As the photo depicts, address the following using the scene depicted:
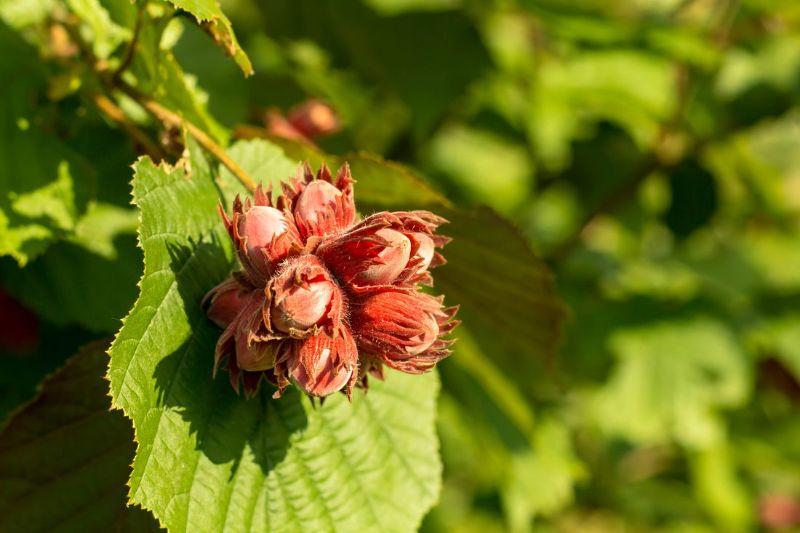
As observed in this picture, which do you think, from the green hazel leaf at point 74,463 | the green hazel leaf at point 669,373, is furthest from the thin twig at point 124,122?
the green hazel leaf at point 669,373

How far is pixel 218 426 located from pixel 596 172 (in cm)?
293

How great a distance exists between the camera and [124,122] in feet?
6.07

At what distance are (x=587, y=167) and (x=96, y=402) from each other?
2906mm

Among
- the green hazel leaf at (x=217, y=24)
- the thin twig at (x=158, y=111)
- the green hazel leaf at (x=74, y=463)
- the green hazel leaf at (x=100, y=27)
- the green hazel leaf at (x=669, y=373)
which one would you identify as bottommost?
the green hazel leaf at (x=669, y=373)

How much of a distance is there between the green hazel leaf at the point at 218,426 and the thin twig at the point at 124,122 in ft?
0.56

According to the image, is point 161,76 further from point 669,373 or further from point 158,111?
point 669,373

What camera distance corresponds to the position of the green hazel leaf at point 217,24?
1455mm

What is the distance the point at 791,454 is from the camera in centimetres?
529

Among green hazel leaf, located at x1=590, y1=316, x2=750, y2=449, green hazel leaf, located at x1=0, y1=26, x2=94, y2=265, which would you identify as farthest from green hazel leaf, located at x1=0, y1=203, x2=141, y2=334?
green hazel leaf, located at x1=590, y1=316, x2=750, y2=449

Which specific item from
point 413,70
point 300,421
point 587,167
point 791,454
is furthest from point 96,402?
point 791,454

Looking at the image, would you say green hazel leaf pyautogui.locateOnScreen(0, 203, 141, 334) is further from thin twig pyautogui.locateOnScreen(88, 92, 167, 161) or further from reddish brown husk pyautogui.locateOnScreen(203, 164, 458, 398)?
reddish brown husk pyautogui.locateOnScreen(203, 164, 458, 398)

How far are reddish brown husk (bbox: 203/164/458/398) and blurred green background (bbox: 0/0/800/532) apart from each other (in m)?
1.09

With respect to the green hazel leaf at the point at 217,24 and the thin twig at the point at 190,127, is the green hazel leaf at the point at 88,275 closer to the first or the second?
the thin twig at the point at 190,127

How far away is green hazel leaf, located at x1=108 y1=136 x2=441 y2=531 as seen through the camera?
54.0 inches
